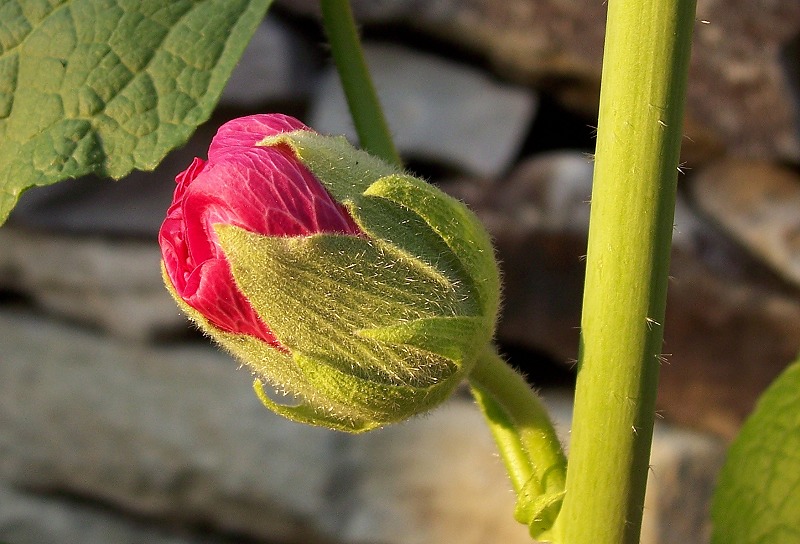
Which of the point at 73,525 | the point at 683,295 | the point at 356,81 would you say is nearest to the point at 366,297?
the point at 356,81

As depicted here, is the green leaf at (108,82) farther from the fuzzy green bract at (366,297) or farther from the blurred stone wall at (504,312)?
the blurred stone wall at (504,312)

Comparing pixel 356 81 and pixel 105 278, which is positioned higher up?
pixel 356 81

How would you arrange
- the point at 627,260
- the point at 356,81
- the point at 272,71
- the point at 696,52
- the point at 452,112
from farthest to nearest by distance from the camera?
the point at 272,71 → the point at 452,112 → the point at 696,52 → the point at 356,81 → the point at 627,260

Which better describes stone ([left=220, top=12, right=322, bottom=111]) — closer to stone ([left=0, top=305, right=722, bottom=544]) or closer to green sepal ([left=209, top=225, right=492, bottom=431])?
stone ([left=0, top=305, right=722, bottom=544])

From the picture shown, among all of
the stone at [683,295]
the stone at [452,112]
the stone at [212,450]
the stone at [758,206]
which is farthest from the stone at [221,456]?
the stone at [452,112]

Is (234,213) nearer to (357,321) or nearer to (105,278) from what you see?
(357,321)

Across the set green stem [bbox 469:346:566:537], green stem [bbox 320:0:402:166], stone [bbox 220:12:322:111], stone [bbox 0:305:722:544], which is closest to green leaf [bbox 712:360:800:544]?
green stem [bbox 469:346:566:537]

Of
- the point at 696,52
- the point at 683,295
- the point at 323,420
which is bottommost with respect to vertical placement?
the point at 683,295
